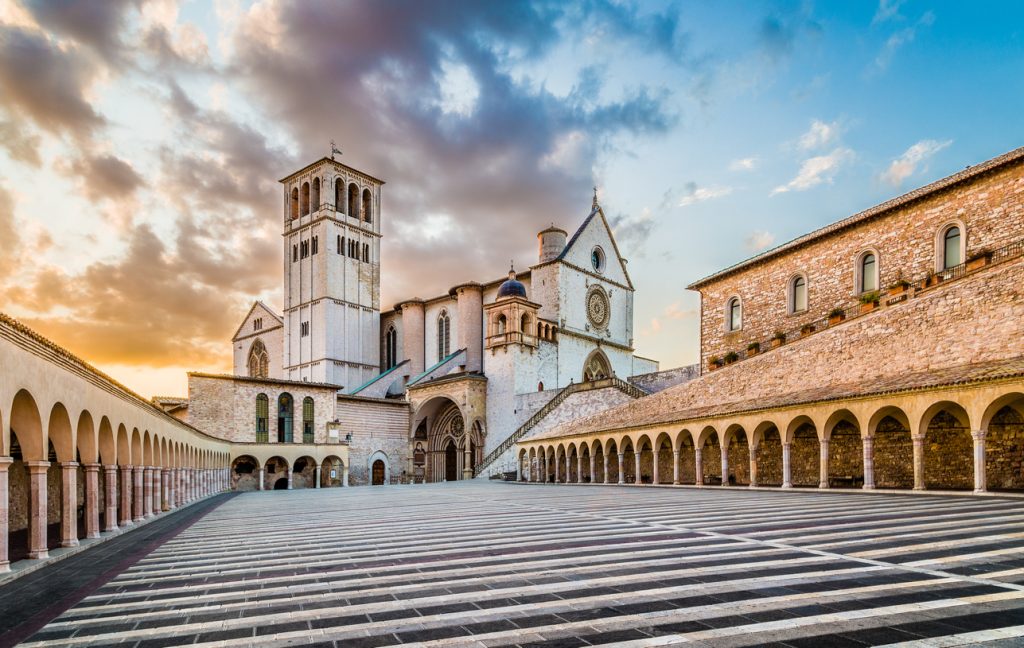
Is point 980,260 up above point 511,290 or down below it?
below

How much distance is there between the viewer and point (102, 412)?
15234 mm

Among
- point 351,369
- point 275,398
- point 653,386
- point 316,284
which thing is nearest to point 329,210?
point 316,284

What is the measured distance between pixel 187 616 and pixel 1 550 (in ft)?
16.3

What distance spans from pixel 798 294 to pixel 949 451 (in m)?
13.3

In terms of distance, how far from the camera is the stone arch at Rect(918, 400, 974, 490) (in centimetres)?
1993

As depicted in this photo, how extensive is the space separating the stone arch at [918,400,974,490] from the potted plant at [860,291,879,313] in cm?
671

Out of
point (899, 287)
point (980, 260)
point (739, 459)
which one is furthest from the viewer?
point (739, 459)

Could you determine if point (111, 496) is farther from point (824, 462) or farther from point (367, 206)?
point (367, 206)

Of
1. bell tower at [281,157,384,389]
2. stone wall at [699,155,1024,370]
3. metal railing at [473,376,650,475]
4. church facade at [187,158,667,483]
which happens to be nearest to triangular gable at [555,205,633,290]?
church facade at [187,158,667,483]

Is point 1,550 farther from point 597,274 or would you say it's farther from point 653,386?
point 597,274

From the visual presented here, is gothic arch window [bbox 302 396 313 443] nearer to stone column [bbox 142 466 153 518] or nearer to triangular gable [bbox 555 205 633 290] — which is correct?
triangular gable [bbox 555 205 633 290]

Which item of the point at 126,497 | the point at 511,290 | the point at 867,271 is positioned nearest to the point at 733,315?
the point at 867,271

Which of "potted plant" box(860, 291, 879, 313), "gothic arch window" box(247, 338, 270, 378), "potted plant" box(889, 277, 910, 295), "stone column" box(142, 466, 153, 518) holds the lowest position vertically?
"stone column" box(142, 466, 153, 518)

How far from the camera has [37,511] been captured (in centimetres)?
1106
